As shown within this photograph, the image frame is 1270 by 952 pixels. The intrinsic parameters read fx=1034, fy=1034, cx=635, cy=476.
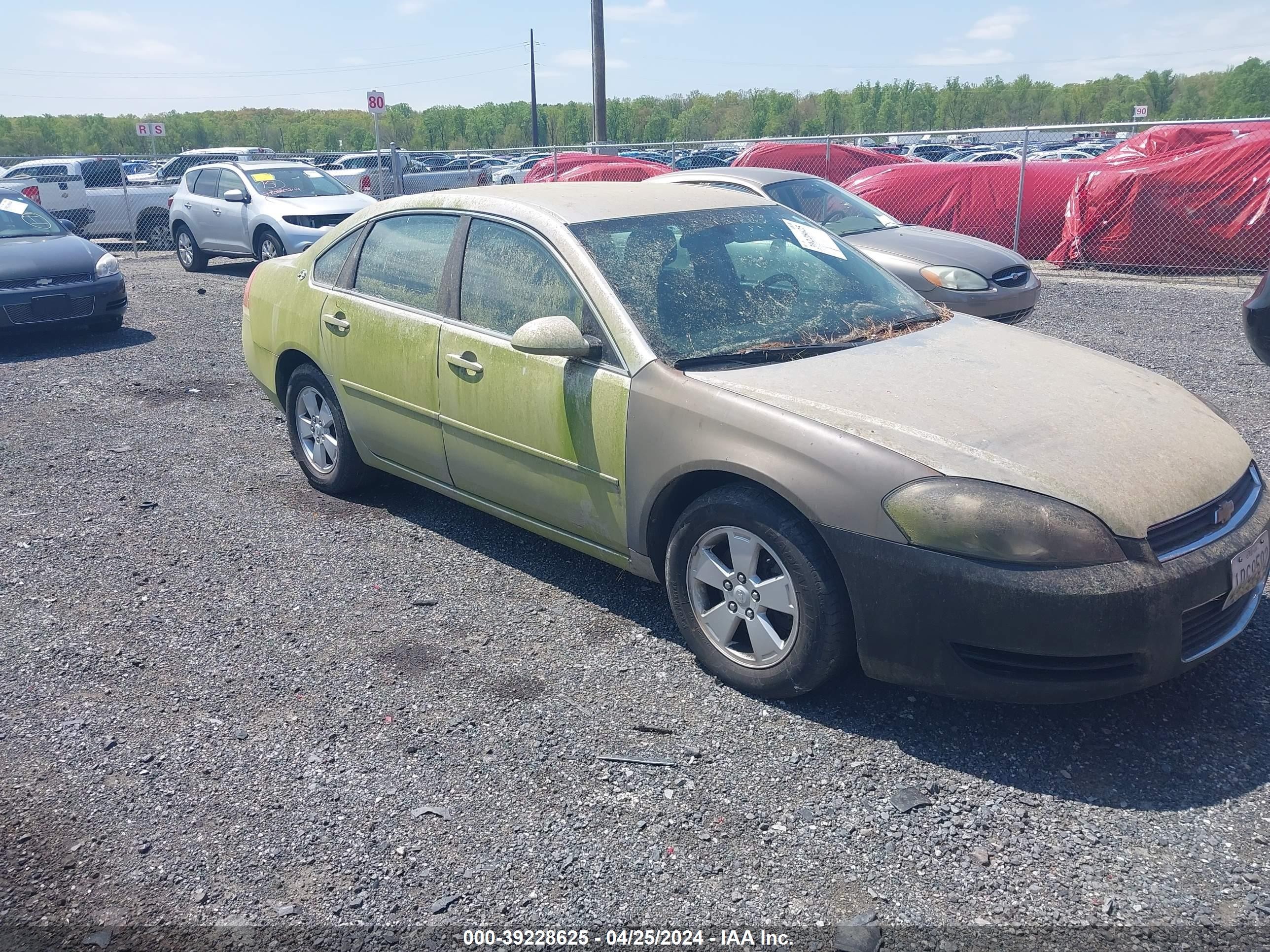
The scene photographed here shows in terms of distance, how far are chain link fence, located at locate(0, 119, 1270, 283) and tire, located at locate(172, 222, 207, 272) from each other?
2.62 meters

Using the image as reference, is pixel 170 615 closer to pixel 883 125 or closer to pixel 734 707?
pixel 734 707

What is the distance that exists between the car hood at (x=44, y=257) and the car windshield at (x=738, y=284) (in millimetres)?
7764

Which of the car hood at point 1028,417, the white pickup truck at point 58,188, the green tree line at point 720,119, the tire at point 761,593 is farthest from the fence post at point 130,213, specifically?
the green tree line at point 720,119

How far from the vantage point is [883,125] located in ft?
283

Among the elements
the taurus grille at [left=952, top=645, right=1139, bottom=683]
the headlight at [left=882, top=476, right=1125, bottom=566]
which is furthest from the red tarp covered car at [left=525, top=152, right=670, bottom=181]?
the taurus grille at [left=952, top=645, right=1139, bottom=683]

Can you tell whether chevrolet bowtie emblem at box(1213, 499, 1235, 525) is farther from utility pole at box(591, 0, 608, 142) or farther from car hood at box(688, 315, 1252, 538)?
utility pole at box(591, 0, 608, 142)

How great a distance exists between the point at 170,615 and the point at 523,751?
194 cm

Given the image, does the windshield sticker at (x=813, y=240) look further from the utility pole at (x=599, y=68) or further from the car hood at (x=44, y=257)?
the utility pole at (x=599, y=68)

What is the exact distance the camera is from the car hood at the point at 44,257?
9594 mm

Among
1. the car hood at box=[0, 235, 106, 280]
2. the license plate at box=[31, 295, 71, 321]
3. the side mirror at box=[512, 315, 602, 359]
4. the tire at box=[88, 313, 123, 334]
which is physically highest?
the side mirror at box=[512, 315, 602, 359]

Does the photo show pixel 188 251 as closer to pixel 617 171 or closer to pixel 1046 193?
pixel 617 171

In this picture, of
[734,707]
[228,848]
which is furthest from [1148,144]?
[228,848]

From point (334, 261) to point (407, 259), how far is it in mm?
662

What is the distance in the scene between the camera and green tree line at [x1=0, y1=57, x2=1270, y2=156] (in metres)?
81.0
